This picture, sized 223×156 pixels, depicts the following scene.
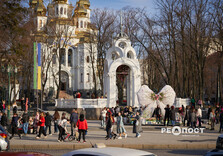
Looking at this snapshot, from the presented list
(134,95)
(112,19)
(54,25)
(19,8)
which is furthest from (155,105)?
(54,25)

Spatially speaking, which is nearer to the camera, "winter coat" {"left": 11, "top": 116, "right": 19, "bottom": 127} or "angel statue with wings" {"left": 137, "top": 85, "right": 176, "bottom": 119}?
"winter coat" {"left": 11, "top": 116, "right": 19, "bottom": 127}

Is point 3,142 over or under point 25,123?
under

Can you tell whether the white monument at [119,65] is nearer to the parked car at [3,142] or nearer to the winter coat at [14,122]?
the winter coat at [14,122]

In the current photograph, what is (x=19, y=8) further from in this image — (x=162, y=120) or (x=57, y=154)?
(x=57, y=154)

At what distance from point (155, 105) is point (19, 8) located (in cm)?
1281

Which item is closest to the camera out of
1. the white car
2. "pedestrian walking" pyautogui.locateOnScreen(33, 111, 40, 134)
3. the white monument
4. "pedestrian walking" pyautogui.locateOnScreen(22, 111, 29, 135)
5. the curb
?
the white car

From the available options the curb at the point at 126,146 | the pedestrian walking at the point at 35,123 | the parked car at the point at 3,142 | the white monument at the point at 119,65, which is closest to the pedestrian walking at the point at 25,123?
the pedestrian walking at the point at 35,123

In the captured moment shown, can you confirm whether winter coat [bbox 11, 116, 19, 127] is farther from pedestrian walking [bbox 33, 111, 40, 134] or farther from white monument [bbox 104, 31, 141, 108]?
white monument [bbox 104, 31, 141, 108]

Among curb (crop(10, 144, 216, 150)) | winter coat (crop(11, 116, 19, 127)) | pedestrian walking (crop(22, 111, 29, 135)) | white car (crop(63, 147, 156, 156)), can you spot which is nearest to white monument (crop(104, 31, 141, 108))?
pedestrian walking (crop(22, 111, 29, 135))

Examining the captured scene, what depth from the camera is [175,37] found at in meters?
38.4

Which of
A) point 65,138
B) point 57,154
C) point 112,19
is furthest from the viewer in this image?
point 112,19

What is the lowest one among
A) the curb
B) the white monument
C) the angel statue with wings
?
the curb

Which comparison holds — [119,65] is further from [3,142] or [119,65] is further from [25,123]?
[3,142]

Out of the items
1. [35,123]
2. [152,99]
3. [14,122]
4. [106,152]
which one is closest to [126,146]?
[14,122]
